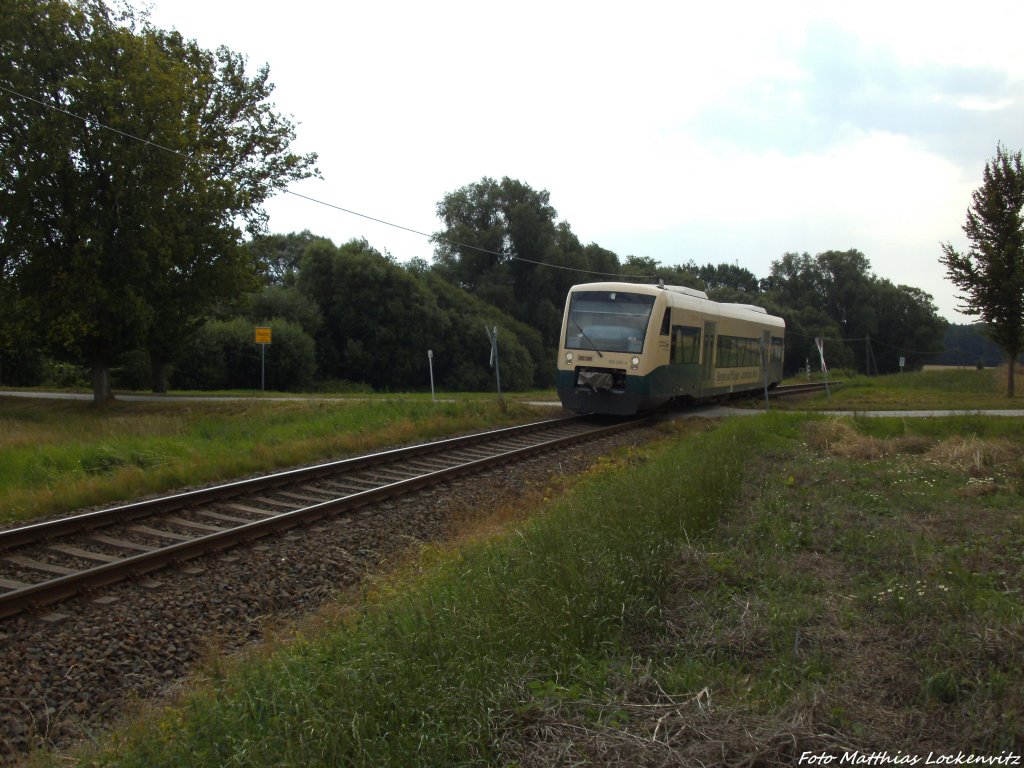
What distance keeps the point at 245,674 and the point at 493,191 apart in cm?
6866

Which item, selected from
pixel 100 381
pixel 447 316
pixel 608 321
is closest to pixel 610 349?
pixel 608 321

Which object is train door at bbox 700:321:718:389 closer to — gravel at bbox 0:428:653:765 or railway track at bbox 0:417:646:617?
railway track at bbox 0:417:646:617

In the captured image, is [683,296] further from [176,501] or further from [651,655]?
[651,655]

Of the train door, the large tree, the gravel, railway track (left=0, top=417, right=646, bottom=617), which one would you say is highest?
the large tree

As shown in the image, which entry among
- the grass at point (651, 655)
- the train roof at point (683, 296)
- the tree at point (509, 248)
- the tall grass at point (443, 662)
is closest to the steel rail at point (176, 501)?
the grass at point (651, 655)

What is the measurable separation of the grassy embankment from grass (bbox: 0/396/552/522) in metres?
6.06

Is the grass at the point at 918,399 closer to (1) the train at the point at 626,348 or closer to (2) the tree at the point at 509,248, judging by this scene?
(1) the train at the point at 626,348

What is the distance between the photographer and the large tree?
2348cm

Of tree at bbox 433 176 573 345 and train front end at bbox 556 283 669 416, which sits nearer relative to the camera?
train front end at bbox 556 283 669 416

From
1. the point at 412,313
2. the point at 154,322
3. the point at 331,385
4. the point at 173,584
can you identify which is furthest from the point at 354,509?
Answer: the point at 412,313

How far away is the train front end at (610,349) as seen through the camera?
19484 mm

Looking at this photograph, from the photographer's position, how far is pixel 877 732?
358 cm

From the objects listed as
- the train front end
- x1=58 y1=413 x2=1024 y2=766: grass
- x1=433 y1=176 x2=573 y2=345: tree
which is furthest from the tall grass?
x1=433 y1=176 x2=573 y2=345: tree

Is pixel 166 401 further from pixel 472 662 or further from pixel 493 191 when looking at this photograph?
pixel 493 191
